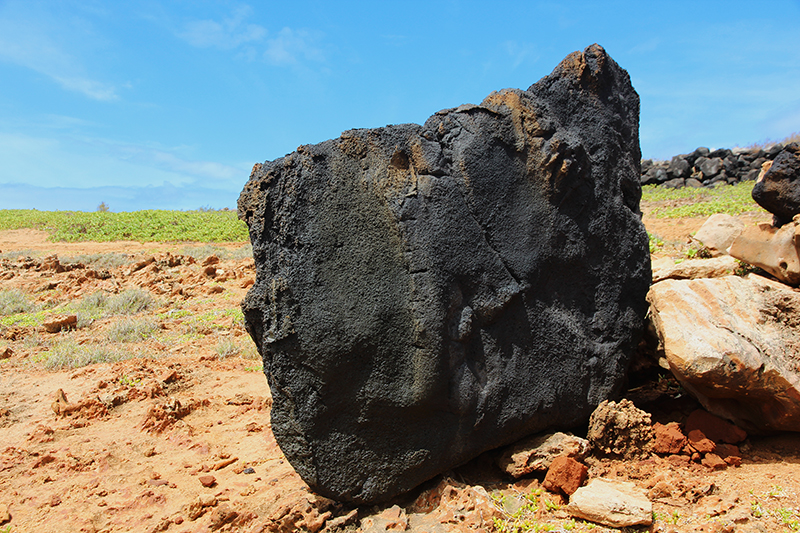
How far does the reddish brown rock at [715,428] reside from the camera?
3.69m

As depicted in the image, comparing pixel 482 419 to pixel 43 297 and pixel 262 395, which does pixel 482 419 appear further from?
pixel 43 297

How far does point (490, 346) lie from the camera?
3.29 metres

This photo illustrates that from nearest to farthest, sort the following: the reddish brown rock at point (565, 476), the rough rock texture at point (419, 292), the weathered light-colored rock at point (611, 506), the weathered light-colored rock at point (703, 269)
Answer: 1. the weathered light-colored rock at point (611, 506)
2. the rough rock texture at point (419, 292)
3. the reddish brown rock at point (565, 476)
4. the weathered light-colored rock at point (703, 269)

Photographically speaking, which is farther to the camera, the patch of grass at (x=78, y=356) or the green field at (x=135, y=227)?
the green field at (x=135, y=227)

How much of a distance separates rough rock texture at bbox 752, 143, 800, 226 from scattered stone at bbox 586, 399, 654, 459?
2131 mm

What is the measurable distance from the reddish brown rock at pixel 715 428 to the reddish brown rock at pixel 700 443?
0.10 metres

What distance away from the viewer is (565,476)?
320cm

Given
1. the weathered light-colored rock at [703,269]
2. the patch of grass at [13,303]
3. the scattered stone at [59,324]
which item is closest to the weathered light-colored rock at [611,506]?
the weathered light-colored rock at [703,269]

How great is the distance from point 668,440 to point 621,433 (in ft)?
1.02

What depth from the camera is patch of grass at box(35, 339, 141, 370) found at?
6547 millimetres

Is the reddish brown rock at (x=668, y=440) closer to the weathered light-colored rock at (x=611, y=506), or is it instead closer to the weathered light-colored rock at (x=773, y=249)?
the weathered light-colored rock at (x=611, y=506)

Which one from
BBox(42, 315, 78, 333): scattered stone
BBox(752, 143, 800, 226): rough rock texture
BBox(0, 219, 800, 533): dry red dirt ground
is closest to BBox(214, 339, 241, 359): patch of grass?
BBox(0, 219, 800, 533): dry red dirt ground

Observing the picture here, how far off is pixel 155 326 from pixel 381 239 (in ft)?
19.4

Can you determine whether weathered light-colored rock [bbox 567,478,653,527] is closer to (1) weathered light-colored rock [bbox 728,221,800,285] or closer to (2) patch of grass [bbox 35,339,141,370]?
(1) weathered light-colored rock [bbox 728,221,800,285]
